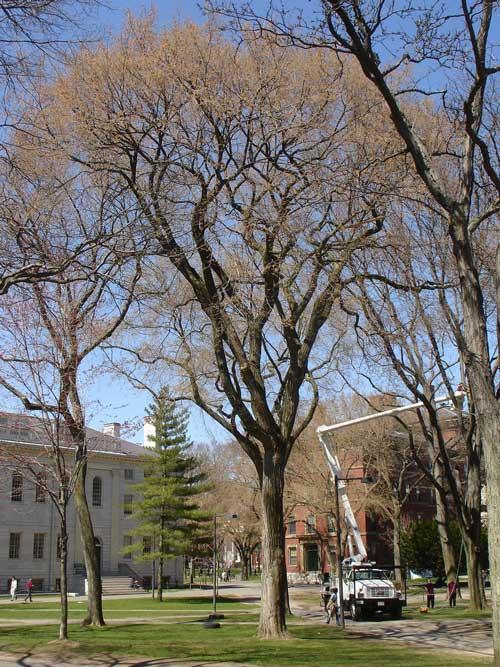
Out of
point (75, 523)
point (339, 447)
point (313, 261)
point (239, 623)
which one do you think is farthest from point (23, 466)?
point (75, 523)

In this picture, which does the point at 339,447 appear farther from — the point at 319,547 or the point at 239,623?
the point at 319,547

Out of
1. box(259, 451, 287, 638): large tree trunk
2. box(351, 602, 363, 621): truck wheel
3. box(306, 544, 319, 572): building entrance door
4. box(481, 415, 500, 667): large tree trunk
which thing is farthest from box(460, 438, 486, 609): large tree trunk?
box(306, 544, 319, 572): building entrance door

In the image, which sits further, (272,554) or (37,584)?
(37,584)

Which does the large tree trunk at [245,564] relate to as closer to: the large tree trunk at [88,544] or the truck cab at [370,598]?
the truck cab at [370,598]

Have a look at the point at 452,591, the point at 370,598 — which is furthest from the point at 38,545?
the point at 370,598

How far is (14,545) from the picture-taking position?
51.4 meters

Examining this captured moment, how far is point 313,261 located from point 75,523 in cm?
4277

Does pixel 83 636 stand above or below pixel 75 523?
below

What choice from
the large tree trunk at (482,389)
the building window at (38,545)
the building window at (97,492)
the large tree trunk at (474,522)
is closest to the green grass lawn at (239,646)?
the large tree trunk at (482,389)

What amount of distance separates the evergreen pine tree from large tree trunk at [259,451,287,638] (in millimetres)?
24525

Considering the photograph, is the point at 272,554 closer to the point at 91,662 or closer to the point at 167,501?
the point at 91,662

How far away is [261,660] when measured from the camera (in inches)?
532

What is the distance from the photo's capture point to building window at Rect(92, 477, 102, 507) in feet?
187

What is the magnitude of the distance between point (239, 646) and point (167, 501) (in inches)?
1087
